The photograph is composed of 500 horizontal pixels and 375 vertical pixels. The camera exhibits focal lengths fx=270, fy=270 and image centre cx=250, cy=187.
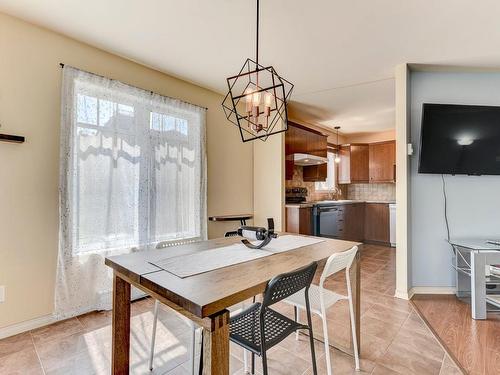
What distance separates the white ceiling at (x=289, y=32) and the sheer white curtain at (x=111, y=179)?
446 millimetres

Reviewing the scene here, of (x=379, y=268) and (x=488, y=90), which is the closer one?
(x=488, y=90)

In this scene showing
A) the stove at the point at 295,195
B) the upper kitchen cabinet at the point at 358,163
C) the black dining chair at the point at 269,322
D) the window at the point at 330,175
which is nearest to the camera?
the black dining chair at the point at 269,322

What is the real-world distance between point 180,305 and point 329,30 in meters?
2.42

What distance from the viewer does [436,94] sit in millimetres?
3092

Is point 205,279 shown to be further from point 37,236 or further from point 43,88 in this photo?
point 43,88

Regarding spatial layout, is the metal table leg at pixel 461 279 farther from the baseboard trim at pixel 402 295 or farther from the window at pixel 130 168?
the window at pixel 130 168

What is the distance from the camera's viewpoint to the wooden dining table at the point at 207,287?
1022mm

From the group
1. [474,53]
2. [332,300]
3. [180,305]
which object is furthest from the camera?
[474,53]

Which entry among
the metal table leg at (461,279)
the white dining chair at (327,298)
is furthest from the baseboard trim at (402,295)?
the white dining chair at (327,298)

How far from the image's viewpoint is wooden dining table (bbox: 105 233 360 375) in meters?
1.02

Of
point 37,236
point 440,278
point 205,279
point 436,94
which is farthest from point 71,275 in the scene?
point 436,94

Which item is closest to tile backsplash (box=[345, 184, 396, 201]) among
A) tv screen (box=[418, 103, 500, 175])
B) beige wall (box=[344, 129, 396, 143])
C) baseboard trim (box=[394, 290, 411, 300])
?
beige wall (box=[344, 129, 396, 143])

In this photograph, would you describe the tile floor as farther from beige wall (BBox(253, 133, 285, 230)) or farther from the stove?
the stove

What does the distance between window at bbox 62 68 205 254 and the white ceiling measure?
1.57ft
